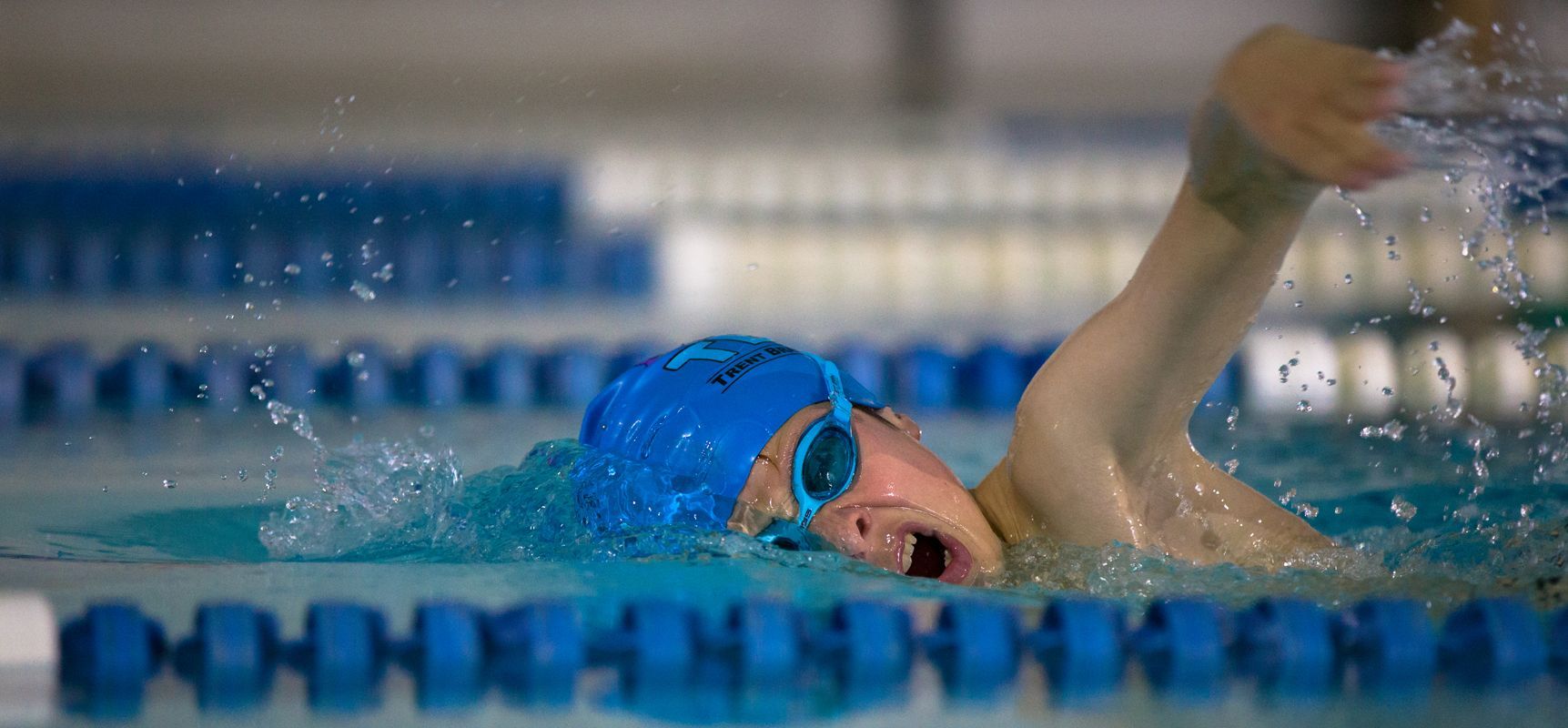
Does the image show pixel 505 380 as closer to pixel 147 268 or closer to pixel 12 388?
pixel 12 388

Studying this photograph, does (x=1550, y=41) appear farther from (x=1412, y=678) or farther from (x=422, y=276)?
(x=1412, y=678)

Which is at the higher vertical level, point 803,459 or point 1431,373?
point 803,459

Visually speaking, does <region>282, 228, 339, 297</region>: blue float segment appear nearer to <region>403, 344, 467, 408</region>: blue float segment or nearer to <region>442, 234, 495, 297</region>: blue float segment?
<region>442, 234, 495, 297</region>: blue float segment

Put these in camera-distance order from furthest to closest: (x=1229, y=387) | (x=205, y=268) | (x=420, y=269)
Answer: (x=420, y=269)
(x=205, y=268)
(x=1229, y=387)

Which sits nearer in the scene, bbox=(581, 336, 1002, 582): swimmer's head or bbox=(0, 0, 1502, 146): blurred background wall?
bbox=(581, 336, 1002, 582): swimmer's head

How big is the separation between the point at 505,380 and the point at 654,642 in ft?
8.24

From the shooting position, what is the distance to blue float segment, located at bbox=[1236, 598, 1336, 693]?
64.9 inches

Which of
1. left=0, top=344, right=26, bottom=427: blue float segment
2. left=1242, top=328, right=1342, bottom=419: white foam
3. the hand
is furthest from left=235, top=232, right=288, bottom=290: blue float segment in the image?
the hand

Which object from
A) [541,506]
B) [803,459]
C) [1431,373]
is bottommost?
[1431,373]

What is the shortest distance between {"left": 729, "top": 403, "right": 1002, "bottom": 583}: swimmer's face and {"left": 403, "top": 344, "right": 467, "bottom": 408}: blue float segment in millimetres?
2206

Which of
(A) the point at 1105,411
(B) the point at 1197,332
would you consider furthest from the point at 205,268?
(B) the point at 1197,332

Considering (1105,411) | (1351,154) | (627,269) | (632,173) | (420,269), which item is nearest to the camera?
(1351,154)

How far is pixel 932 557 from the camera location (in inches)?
80.0

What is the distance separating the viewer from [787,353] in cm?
217
